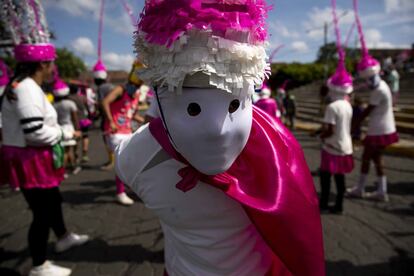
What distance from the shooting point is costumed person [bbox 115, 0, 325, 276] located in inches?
35.9

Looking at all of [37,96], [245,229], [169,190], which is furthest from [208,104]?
[37,96]

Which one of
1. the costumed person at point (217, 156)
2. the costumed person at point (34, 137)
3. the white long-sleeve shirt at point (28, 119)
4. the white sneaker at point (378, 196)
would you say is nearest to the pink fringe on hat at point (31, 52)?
the costumed person at point (34, 137)

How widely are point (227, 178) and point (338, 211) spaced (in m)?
2.83

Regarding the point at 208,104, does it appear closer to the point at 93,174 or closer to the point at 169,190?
the point at 169,190

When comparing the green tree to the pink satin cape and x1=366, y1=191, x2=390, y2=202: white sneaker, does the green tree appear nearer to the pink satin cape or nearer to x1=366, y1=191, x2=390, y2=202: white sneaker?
x1=366, y1=191, x2=390, y2=202: white sneaker

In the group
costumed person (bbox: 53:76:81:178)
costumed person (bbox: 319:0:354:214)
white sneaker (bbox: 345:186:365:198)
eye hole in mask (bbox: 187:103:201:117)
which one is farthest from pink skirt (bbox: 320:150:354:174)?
costumed person (bbox: 53:76:81:178)

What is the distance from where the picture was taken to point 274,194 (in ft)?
3.67

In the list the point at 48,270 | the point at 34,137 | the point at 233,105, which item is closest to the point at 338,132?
the point at 233,105

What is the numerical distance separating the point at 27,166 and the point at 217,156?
183 centimetres

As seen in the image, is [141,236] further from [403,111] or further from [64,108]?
[403,111]

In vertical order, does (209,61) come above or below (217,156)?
above

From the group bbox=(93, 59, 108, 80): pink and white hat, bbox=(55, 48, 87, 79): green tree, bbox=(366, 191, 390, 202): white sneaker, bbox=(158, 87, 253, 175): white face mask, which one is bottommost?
bbox=(366, 191, 390, 202): white sneaker

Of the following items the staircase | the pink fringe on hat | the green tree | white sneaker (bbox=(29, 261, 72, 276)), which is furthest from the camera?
the green tree

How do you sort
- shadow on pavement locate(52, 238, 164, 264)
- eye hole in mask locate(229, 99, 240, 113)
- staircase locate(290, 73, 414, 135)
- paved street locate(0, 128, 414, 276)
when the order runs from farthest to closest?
staircase locate(290, 73, 414, 135) → shadow on pavement locate(52, 238, 164, 264) → paved street locate(0, 128, 414, 276) → eye hole in mask locate(229, 99, 240, 113)
